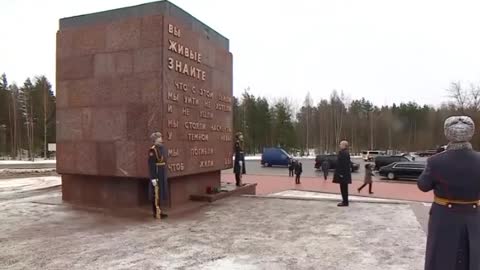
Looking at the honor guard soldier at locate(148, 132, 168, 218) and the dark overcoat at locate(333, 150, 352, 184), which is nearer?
the honor guard soldier at locate(148, 132, 168, 218)

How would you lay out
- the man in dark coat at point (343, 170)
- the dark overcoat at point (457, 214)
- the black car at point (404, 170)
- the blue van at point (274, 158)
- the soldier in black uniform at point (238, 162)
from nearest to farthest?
the dark overcoat at point (457, 214), the man in dark coat at point (343, 170), the soldier in black uniform at point (238, 162), the black car at point (404, 170), the blue van at point (274, 158)

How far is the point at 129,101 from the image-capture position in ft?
31.6

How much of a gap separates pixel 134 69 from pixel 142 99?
71 centimetres

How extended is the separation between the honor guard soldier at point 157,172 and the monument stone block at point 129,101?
0.72 metres

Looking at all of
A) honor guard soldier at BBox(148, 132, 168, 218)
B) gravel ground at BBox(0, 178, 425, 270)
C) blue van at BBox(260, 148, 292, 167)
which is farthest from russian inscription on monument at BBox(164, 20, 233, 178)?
blue van at BBox(260, 148, 292, 167)

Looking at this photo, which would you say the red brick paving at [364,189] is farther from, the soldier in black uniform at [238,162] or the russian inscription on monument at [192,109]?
the russian inscription on monument at [192,109]

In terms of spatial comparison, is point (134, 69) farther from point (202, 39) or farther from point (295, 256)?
point (295, 256)

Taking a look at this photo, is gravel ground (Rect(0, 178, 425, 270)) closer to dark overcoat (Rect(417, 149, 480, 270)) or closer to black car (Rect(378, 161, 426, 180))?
dark overcoat (Rect(417, 149, 480, 270))

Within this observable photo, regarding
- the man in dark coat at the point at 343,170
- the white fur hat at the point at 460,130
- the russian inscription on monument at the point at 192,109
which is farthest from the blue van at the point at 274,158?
the white fur hat at the point at 460,130

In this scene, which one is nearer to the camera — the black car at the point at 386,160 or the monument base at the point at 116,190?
the monument base at the point at 116,190

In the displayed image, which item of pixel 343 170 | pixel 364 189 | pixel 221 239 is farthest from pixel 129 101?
pixel 364 189

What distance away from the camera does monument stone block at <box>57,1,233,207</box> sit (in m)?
9.45

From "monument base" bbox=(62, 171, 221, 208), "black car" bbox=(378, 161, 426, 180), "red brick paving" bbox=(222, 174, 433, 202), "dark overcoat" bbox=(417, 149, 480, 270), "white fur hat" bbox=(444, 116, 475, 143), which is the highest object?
"white fur hat" bbox=(444, 116, 475, 143)

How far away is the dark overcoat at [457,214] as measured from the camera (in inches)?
134
